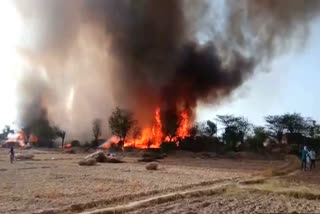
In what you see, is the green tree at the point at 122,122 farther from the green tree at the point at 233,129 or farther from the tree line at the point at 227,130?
the green tree at the point at 233,129

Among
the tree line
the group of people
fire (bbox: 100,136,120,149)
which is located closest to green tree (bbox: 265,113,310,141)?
the tree line

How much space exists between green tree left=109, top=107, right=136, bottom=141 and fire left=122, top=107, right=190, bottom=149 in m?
2.21

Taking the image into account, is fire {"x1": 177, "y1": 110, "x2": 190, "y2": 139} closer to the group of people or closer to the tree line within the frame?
the tree line

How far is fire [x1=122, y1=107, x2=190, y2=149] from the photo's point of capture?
6969 cm

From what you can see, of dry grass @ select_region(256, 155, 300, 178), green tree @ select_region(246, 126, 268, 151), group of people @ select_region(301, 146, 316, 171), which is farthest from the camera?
green tree @ select_region(246, 126, 268, 151)

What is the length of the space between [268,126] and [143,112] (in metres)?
22.7

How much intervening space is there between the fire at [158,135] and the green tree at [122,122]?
221cm

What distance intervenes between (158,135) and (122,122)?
20.8ft

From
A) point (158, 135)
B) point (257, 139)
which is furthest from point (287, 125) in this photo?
point (158, 135)

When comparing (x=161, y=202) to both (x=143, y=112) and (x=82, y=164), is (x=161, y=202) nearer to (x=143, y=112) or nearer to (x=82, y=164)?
(x=82, y=164)

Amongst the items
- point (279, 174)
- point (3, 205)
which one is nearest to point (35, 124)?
point (279, 174)

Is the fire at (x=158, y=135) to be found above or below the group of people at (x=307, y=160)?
above

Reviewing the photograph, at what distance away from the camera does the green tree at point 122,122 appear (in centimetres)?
7069

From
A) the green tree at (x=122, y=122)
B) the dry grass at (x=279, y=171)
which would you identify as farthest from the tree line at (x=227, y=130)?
the dry grass at (x=279, y=171)
